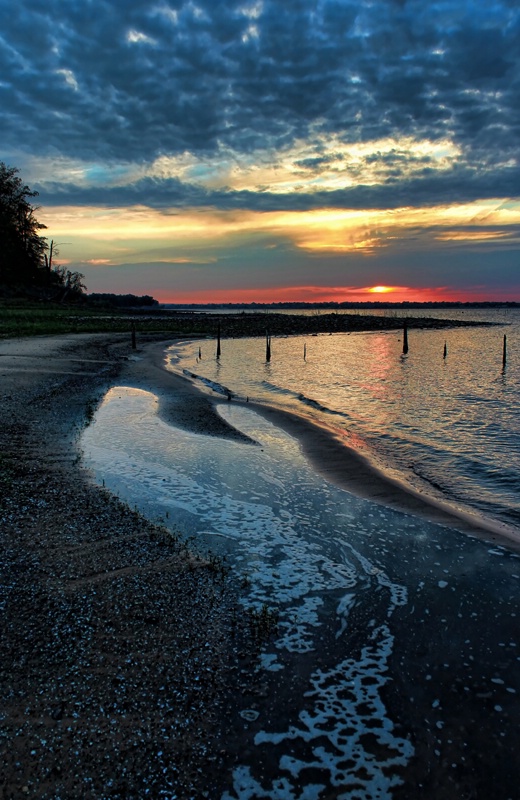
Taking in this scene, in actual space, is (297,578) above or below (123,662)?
below

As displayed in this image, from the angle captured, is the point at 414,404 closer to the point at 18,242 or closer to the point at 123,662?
the point at 123,662

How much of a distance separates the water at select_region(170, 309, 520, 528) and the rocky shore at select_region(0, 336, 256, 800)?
7458 millimetres

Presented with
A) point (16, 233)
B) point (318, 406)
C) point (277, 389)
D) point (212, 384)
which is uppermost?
point (16, 233)

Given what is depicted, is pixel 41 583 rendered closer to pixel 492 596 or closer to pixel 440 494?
pixel 492 596

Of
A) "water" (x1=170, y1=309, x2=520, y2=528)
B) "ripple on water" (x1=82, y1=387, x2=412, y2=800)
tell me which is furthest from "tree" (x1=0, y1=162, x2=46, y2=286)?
"ripple on water" (x1=82, y1=387, x2=412, y2=800)

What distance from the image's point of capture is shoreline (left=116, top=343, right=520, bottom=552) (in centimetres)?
984

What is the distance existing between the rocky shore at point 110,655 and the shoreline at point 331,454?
532 centimetres

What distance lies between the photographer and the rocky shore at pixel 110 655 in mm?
3762

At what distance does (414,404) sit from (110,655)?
2422 centimetres

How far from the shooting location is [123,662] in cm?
491

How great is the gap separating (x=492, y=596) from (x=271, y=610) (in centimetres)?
327

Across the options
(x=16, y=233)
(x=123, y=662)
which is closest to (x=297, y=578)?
(x=123, y=662)

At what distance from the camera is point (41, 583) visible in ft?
20.2

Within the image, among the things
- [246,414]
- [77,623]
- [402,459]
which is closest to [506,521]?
[402,459]
